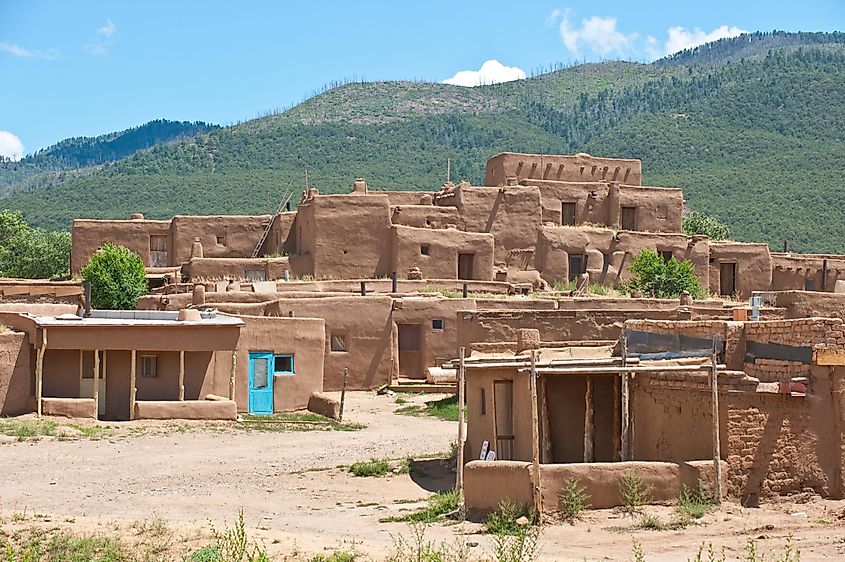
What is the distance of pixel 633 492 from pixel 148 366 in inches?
531

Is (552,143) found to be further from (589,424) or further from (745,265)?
(589,424)

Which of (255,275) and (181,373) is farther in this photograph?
(255,275)

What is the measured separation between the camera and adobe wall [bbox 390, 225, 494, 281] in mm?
37062

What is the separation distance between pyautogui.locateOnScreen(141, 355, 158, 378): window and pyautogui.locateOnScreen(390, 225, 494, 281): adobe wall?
12531 millimetres

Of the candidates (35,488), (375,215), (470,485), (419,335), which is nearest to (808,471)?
(470,485)

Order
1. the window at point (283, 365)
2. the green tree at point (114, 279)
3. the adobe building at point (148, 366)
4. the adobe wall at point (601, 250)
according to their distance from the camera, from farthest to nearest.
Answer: the adobe wall at point (601, 250)
the green tree at point (114, 279)
the window at point (283, 365)
the adobe building at point (148, 366)

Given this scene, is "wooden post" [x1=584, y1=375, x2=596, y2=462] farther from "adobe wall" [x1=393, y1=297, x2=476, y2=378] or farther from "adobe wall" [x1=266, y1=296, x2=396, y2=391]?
"adobe wall" [x1=393, y1=297, x2=476, y2=378]

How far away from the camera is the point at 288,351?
89.5 feet

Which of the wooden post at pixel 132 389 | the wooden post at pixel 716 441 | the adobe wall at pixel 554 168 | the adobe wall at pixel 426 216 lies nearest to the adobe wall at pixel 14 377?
the wooden post at pixel 132 389

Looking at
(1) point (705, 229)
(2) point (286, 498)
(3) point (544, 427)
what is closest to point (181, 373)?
(2) point (286, 498)

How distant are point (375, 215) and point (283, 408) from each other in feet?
38.6

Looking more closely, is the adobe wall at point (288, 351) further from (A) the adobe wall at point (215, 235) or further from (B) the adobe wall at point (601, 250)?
(B) the adobe wall at point (601, 250)

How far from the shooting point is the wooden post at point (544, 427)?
17250 mm

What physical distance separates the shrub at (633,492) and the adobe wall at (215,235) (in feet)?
87.6
